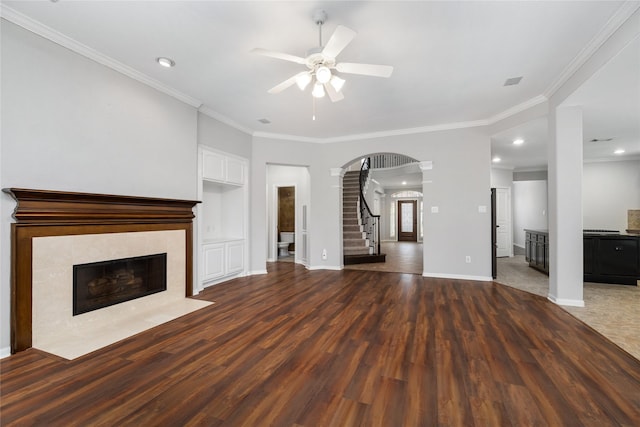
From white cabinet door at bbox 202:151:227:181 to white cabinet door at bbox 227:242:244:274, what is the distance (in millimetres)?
1290

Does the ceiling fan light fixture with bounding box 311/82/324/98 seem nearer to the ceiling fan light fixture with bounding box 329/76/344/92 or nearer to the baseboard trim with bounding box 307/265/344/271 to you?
the ceiling fan light fixture with bounding box 329/76/344/92

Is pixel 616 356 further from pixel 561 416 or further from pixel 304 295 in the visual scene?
pixel 304 295

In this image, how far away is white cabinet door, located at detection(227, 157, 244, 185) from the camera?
5136mm

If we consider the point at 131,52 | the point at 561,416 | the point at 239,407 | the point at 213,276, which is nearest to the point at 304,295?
the point at 213,276

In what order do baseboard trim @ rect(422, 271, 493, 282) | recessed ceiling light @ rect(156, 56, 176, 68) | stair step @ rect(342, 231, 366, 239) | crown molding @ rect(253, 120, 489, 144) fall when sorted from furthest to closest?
stair step @ rect(342, 231, 366, 239) < crown molding @ rect(253, 120, 489, 144) < baseboard trim @ rect(422, 271, 493, 282) < recessed ceiling light @ rect(156, 56, 176, 68)

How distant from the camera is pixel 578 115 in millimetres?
3635

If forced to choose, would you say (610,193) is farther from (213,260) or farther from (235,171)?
(213,260)

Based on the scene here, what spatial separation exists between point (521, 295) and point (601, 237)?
7.59ft

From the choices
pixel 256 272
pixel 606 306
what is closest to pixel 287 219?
pixel 256 272

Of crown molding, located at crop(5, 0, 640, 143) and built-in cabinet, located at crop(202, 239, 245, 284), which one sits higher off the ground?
crown molding, located at crop(5, 0, 640, 143)

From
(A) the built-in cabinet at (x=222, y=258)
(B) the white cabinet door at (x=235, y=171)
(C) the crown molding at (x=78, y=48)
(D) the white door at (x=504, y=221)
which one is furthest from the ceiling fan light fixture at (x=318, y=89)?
(D) the white door at (x=504, y=221)

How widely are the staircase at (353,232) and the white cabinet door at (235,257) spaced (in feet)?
8.78

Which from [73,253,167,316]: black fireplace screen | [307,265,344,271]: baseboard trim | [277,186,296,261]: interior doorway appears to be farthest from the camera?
[277,186,296,261]: interior doorway

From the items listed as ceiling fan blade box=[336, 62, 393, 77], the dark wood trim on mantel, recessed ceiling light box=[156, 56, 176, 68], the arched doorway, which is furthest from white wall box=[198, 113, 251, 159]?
ceiling fan blade box=[336, 62, 393, 77]
